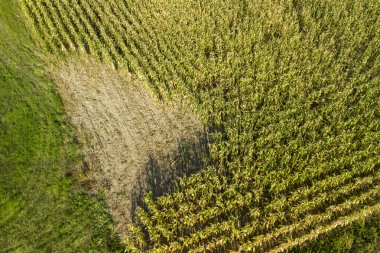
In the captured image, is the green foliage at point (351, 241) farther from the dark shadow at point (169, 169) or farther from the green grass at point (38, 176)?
the green grass at point (38, 176)

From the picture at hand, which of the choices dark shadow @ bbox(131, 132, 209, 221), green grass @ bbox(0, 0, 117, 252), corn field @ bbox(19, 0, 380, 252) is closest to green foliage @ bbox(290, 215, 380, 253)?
corn field @ bbox(19, 0, 380, 252)

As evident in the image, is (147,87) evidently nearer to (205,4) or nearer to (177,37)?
(177,37)

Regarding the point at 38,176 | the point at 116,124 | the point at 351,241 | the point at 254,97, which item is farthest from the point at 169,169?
the point at 351,241

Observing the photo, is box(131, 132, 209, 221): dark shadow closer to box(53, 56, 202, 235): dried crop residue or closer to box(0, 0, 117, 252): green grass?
→ box(53, 56, 202, 235): dried crop residue

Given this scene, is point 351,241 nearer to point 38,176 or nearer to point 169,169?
point 169,169

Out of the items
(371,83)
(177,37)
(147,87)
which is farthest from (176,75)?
(371,83)

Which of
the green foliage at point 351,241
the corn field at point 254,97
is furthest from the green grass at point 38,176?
the green foliage at point 351,241

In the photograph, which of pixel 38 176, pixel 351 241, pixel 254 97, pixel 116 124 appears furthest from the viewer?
pixel 116 124
